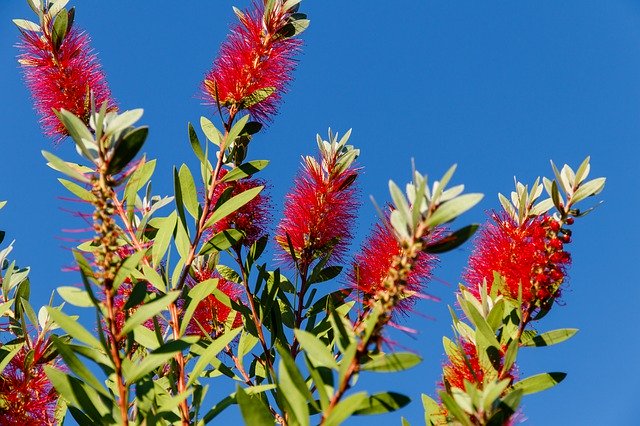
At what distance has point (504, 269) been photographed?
7.13ft

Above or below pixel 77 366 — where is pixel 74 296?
above

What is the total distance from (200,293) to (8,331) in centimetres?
99

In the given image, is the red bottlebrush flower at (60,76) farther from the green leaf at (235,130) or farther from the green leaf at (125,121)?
the green leaf at (125,121)

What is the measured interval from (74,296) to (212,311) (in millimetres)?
1027

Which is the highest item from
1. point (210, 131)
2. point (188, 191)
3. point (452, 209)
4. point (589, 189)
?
point (210, 131)

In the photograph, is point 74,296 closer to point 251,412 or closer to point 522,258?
point 251,412

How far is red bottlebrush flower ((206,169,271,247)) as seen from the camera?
8.28ft

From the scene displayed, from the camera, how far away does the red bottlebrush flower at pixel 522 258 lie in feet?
6.47

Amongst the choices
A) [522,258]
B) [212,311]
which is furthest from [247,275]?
[522,258]

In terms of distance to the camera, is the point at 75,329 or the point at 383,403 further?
the point at 75,329

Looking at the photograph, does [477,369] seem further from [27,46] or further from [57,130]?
[27,46]

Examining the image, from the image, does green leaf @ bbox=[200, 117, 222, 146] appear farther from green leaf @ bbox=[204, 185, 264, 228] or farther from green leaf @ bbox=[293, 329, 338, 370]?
green leaf @ bbox=[293, 329, 338, 370]

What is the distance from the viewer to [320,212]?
2734mm

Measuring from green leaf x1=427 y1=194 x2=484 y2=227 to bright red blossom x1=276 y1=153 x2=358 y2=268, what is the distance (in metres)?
1.45
